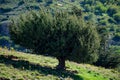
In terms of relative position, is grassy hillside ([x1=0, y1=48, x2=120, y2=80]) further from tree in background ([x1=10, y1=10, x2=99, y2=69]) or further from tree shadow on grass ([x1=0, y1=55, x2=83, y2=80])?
tree in background ([x1=10, y1=10, x2=99, y2=69])

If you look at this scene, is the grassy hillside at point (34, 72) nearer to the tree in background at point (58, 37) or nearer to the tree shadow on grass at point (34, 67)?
the tree shadow on grass at point (34, 67)

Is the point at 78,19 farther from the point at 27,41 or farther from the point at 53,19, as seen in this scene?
the point at 27,41

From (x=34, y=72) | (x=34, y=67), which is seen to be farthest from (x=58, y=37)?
(x=34, y=72)

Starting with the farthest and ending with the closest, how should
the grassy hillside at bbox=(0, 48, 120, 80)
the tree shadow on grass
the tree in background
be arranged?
the tree in background → the tree shadow on grass → the grassy hillside at bbox=(0, 48, 120, 80)

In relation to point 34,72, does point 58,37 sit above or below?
above

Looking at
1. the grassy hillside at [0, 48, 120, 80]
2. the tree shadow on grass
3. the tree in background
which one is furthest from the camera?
the tree in background

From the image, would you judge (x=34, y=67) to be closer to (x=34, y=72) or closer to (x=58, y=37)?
(x=34, y=72)

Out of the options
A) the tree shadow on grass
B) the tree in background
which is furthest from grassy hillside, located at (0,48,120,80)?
the tree in background

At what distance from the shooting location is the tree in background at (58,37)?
4722 centimetres

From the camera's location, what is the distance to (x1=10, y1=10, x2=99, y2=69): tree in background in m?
47.2

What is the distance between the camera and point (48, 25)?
48.3 metres

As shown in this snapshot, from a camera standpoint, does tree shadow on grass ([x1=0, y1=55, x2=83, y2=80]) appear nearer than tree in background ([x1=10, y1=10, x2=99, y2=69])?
Yes

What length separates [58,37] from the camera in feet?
156

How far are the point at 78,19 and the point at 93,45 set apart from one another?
191 inches
